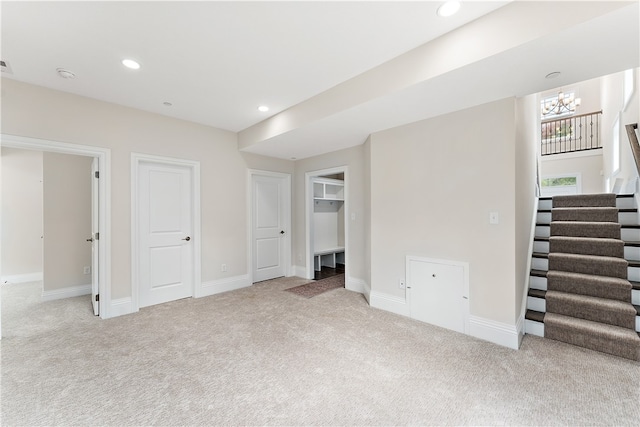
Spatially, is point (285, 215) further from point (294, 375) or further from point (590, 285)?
point (590, 285)

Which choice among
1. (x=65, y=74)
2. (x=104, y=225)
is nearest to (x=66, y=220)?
(x=104, y=225)

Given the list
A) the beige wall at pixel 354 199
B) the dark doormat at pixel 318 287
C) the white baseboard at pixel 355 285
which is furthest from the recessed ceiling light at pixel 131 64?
the white baseboard at pixel 355 285

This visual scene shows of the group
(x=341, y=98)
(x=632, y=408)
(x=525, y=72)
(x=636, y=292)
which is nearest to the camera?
(x=632, y=408)

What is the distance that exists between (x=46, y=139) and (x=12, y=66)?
2.34ft

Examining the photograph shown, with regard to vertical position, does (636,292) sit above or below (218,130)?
below

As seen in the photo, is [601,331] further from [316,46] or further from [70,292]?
[70,292]

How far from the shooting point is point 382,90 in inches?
97.2

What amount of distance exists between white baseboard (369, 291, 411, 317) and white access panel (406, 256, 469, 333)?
0.27 feet

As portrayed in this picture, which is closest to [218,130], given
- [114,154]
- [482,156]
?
[114,154]

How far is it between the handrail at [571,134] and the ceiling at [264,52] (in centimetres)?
685

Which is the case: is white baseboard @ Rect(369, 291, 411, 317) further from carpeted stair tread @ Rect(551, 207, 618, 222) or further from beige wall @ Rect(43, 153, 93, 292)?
beige wall @ Rect(43, 153, 93, 292)

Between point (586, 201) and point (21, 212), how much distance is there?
9.63m

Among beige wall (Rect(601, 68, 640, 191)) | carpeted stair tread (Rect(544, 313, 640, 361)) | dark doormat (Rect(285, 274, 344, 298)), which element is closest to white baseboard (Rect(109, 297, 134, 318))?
dark doormat (Rect(285, 274, 344, 298))

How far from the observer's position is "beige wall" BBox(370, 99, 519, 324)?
8.38 ft
